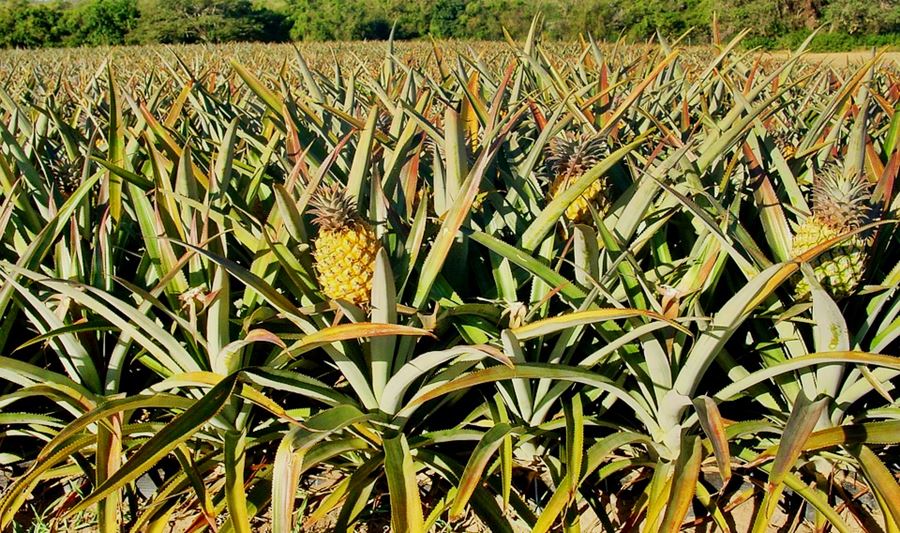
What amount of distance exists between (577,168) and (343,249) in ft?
2.22

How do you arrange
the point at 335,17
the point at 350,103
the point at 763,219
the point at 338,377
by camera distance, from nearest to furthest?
1. the point at 763,219
2. the point at 338,377
3. the point at 350,103
4. the point at 335,17

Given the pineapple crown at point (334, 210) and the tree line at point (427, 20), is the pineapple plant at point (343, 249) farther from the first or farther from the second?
the tree line at point (427, 20)

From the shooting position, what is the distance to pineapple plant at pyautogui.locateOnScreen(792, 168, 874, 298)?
134 cm

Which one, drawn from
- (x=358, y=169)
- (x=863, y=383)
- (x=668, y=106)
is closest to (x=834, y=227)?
(x=863, y=383)

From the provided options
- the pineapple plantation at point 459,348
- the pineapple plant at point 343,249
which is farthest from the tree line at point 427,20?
the pineapple plant at point 343,249

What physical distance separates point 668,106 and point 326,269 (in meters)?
1.89

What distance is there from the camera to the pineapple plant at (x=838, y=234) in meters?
1.34

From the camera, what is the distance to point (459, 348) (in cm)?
117

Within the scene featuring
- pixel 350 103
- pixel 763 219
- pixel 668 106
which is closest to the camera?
pixel 763 219

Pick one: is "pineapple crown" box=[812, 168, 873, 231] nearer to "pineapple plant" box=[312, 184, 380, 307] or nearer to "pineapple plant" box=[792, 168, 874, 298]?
"pineapple plant" box=[792, 168, 874, 298]

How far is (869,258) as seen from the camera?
5.00 ft

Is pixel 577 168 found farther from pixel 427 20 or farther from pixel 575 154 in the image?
pixel 427 20

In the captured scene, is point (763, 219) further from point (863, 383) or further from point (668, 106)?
point (668, 106)

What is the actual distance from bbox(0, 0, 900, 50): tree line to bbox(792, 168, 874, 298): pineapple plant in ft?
81.1
